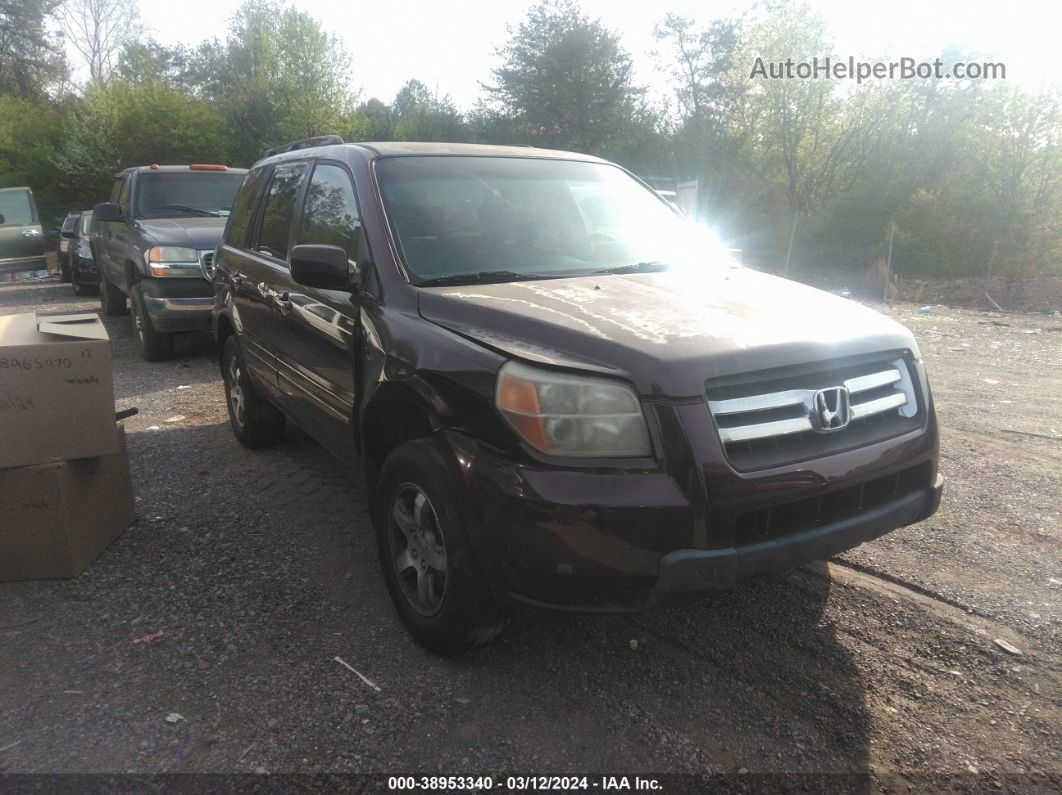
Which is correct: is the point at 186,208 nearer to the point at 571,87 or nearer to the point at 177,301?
the point at 177,301

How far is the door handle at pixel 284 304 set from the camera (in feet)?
13.2

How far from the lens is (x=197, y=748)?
2432mm

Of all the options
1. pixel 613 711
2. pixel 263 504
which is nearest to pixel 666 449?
pixel 613 711

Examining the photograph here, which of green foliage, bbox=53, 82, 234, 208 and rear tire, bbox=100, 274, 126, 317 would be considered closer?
rear tire, bbox=100, 274, 126, 317

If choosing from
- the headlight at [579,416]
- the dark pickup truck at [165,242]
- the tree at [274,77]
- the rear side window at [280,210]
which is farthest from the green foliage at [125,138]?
the headlight at [579,416]

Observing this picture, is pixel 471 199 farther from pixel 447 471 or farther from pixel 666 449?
pixel 666 449

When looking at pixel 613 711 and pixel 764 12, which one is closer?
pixel 613 711

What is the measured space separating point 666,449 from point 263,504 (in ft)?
9.50

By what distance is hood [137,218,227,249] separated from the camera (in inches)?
318

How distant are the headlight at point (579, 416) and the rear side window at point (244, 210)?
3185 mm

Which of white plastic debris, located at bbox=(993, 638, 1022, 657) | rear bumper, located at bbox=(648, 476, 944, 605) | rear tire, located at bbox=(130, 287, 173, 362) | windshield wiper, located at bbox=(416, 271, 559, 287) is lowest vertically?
white plastic debris, located at bbox=(993, 638, 1022, 657)

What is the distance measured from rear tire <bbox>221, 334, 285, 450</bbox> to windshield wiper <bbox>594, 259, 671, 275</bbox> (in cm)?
259

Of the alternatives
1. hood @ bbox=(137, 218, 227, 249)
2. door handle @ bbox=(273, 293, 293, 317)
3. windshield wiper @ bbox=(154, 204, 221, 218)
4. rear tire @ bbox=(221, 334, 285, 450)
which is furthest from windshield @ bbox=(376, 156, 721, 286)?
windshield wiper @ bbox=(154, 204, 221, 218)

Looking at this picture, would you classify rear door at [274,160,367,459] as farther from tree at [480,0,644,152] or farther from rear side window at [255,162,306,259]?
tree at [480,0,644,152]
